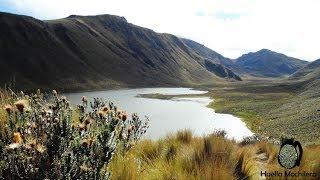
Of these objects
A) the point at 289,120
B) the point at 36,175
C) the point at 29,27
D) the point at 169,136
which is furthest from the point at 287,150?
the point at 29,27

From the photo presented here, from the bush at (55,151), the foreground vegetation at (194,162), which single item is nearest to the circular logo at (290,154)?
the foreground vegetation at (194,162)

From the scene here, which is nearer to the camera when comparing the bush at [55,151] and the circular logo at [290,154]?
the bush at [55,151]

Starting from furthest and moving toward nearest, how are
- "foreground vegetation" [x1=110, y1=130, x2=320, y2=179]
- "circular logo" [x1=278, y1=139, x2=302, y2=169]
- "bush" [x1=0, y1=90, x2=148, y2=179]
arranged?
"foreground vegetation" [x1=110, y1=130, x2=320, y2=179]
"circular logo" [x1=278, y1=139, x2=302, y2=169]
"bush" [x1=0, y1=90, x2=148, y2=179]

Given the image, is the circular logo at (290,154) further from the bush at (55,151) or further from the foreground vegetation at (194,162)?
the bush at (55,151)

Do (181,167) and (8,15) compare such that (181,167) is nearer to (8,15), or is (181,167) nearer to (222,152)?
(222,152)

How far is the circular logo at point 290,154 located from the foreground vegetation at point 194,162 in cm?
144

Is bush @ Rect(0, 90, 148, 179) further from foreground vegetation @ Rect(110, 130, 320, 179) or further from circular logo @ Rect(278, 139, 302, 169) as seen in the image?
circular logo @ Rect(278, 139, 302, 169)

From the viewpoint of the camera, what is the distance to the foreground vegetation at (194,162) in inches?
284

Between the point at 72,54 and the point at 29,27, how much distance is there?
67.2ft

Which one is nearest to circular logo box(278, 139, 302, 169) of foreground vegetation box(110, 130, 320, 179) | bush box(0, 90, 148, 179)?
foreground vegetation box(110, 130, 320, 179)

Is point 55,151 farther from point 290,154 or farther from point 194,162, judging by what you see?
point 194,162

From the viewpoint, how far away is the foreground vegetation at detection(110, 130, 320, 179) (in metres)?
7.21

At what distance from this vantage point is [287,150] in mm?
5672

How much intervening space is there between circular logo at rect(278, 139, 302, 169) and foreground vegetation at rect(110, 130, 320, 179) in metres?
1.44
